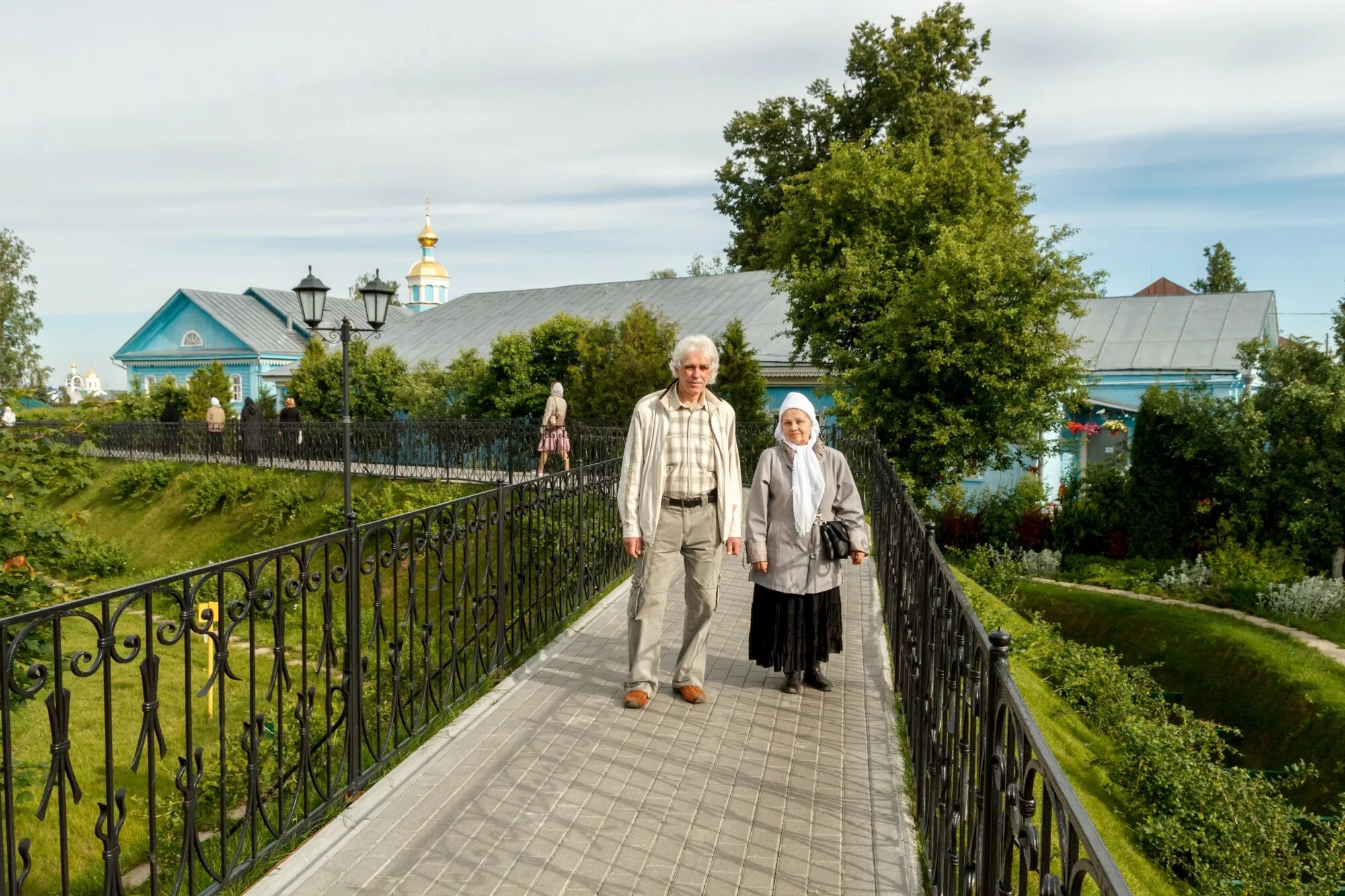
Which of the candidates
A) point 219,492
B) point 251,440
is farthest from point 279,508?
point 251,440

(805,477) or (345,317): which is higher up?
(345,317)

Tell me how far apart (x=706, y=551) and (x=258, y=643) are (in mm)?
10414

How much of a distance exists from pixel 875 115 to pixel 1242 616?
20220mm

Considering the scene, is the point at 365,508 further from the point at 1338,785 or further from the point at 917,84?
the point at 917,84

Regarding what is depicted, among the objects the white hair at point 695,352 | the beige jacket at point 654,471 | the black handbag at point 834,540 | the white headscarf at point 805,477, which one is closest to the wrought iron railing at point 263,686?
the beige jacket at point 654,471

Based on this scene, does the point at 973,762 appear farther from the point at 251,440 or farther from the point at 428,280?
the point at 428,280

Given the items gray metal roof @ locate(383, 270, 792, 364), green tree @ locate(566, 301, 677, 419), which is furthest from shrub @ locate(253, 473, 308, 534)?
gray metal roof @ locate(383, 270, 792, 364)

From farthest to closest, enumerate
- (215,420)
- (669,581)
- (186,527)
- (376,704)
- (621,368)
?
1. (215,420)
2. (186,527)
3. (621,368)
4. (669,581)
5. (376,704)

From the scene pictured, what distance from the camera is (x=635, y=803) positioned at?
4.20 m

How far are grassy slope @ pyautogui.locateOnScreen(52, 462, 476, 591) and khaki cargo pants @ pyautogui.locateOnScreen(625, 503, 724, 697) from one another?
13769 millimetres

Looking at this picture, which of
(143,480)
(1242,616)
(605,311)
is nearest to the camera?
(1242,616)

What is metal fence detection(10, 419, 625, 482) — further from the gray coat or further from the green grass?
the gray coat

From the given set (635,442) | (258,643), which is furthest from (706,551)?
(258,643)

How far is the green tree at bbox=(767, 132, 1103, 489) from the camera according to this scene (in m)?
15.7
